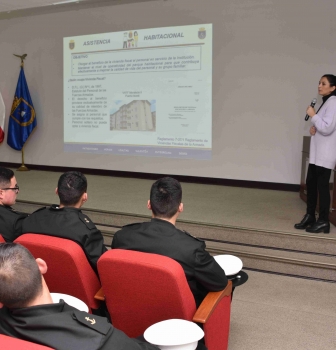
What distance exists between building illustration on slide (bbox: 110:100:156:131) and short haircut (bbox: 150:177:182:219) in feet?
14.0

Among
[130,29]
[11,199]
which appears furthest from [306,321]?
[130,29]

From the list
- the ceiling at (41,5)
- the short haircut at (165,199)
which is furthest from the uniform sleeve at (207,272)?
the ceiling at (41,5)

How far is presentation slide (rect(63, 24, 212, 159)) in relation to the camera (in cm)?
593

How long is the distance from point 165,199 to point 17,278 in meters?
1.01

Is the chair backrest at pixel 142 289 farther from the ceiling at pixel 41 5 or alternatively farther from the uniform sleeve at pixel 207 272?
the ceiling at pixel 41 5

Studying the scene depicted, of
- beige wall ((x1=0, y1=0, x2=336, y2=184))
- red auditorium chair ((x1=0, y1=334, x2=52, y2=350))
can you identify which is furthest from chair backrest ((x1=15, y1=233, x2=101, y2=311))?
beige wall ((x1=0, y1=0, x2=336, y2=184))

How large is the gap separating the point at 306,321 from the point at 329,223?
122cm

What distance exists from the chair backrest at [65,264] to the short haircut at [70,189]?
13.4 inches

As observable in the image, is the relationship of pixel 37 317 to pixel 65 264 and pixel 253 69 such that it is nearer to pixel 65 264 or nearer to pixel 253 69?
pixel 65 264

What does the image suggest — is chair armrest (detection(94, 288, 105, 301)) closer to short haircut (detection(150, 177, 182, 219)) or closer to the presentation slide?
short haircut (detection(150, 177, 182, 219))

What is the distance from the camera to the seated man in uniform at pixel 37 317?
3.56 feet

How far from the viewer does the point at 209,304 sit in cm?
184

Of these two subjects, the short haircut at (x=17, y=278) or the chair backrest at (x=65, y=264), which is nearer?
the short haircut at (x=17, y=278)

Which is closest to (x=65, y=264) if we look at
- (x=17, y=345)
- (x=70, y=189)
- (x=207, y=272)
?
(x=70, y=189)
